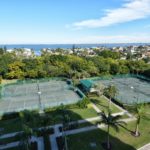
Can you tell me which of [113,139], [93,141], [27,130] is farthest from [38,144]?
[113,139]

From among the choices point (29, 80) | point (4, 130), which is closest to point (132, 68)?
point (29, 80)

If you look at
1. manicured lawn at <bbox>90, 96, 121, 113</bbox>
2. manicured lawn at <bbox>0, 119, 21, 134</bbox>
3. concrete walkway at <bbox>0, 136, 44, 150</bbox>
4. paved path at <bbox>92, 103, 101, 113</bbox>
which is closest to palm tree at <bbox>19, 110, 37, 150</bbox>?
manicured lawn at <bbox>0, 119, 21, 134</bbox>

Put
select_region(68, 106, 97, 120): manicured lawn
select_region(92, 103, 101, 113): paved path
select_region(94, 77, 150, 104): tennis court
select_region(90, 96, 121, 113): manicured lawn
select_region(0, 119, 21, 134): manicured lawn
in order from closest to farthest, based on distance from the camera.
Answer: select_region(0, 119, 21, 134): manicured lawn, select_region(68, 106, 97, 120): manicured lawn, select_region(92, 103, 101, 113): paved path, select_region(90, 96, 121, 113): manicured lawn, select_region(94, 77, 150, 104): tennis court

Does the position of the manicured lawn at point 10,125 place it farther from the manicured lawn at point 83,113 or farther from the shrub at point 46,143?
the manicured lawn at point 83,113

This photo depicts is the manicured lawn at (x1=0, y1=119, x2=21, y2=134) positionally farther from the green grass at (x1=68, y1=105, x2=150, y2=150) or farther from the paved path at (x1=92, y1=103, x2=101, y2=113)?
the paved path at (x1=92, y1=103, x2=101, y2=113)

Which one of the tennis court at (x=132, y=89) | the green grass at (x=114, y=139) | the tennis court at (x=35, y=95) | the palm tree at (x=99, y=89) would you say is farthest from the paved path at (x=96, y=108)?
the green grass at (x=114, y=139)

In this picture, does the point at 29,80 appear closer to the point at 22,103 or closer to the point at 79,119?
the point at 22,103
